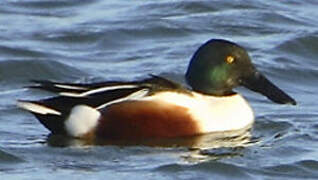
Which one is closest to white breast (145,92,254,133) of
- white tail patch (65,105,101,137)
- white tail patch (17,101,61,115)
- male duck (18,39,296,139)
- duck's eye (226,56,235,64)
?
male duck (18,39,296,139)

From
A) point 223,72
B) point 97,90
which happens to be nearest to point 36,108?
point 97,90

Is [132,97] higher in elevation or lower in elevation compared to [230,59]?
lower

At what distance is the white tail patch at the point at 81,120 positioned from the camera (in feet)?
42.3

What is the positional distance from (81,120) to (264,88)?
5.12ft

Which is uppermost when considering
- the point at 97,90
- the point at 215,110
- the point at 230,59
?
the point at 230,59

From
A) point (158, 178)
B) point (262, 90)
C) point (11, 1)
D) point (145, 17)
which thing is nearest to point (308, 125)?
point (262, 90)

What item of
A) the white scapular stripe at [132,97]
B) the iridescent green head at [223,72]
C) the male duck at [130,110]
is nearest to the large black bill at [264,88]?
the iridescent green head at [223,72]

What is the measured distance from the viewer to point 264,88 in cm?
1351

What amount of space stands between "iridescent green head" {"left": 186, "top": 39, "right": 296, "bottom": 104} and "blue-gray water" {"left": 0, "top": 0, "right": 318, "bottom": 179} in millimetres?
335

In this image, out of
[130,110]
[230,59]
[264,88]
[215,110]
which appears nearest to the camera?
[130,110]

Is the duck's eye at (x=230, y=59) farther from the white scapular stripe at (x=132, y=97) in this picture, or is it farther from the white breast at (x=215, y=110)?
the white scapular stripe at (x=132, y=97)

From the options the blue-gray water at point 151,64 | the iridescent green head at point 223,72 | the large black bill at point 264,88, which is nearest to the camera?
the blue-gray water at point 151,64

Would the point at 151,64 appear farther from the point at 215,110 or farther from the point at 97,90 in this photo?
the point at 97,90

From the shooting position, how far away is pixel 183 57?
16.1 m
